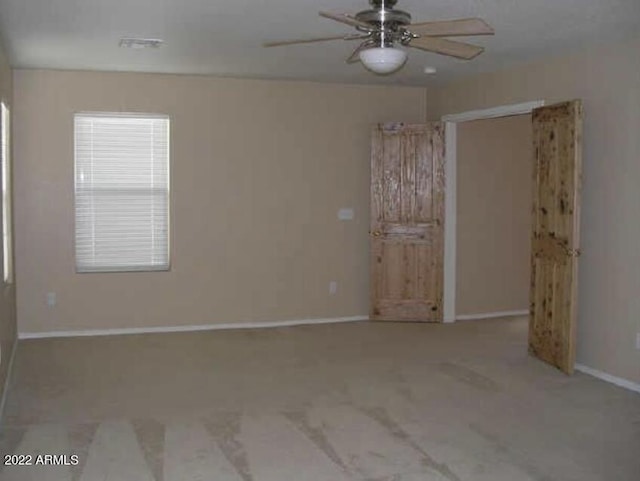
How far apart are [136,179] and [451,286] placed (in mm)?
3258

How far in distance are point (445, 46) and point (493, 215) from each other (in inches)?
176

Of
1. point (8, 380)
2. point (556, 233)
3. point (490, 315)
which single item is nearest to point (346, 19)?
point (556, 233)

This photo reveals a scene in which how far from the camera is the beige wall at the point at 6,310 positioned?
4.82 m

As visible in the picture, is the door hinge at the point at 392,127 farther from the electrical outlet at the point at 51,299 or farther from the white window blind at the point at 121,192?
the electrical outlet at the point at 51,299

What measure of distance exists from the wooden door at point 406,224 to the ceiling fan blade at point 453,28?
13.2 ft

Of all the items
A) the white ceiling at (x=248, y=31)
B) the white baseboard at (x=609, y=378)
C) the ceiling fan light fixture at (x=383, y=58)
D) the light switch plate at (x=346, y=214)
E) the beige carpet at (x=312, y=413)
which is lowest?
the beige carpet at (x=312, y=413)

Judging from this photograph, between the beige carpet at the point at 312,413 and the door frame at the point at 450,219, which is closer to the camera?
the beige carpet at the point at 312,413

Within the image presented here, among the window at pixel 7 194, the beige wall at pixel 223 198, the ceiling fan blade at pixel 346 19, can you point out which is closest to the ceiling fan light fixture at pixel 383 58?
the ceiling fan blade at pixel 346 19

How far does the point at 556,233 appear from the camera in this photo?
18.4 ft

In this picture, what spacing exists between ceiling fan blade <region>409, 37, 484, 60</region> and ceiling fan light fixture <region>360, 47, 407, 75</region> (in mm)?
197

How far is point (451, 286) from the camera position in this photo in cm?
764

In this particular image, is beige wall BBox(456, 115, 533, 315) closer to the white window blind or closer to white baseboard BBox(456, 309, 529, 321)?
white baseboard BBox(456, 309, 529, 321)

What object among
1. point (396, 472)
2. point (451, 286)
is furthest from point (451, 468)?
point (451, 286)

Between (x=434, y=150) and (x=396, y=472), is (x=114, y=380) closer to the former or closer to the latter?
(x=396, y=472)
